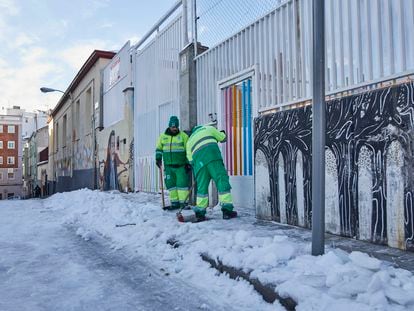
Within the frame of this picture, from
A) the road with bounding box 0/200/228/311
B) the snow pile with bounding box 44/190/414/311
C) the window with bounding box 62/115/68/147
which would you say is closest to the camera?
the snow pile with bounding box 44/190/414/311

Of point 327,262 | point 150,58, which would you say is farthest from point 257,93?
point 150,58

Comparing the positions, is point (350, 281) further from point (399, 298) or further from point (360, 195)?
point (360, 195)

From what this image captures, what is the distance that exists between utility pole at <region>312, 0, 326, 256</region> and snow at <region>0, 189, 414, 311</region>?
8.6 inches

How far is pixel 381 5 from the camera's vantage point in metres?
4.36

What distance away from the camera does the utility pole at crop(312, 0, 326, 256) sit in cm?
351

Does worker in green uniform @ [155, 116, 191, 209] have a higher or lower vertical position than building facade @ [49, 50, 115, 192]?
lower

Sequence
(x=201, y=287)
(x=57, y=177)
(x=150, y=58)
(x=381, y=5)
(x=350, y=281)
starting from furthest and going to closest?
1. (x=57, y=177)
2. (x=150, y=58)
3. (x=381, y=5)
4. (x=201, y=287)
5. (x=350, y=281)

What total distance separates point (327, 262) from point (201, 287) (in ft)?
3.66

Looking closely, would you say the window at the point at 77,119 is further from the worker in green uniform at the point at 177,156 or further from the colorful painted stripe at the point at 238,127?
the colorful painted stripe at the point at 238,127

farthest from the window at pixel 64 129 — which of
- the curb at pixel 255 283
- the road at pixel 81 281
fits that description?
the curb at pixel 255 283

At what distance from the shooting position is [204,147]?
6180 millimetres

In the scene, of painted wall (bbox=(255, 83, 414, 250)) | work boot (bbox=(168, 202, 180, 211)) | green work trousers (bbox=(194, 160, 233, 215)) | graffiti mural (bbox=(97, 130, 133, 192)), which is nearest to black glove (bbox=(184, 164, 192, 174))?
work boot (bbox=(168, 202, 180, 211))

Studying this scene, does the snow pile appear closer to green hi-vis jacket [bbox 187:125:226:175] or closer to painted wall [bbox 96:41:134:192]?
Result: green hi-vis jacket [bbox 187:125:226:175]

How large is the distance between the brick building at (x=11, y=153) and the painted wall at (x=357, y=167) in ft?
241
